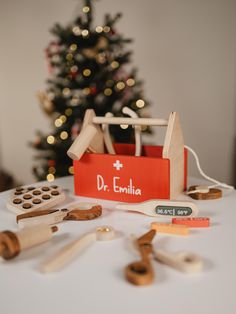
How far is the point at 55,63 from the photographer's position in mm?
1837

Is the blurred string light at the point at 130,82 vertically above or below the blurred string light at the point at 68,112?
above

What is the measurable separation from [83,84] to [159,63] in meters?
0.73

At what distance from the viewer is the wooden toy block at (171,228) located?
0.71m

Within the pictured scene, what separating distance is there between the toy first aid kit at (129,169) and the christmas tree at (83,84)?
0.83 metres

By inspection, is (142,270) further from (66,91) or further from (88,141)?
(66,91)

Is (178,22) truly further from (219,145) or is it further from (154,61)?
(219,145)

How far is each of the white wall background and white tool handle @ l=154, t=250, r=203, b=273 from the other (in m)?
1.85

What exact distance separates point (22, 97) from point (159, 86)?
Result: 0.85 m

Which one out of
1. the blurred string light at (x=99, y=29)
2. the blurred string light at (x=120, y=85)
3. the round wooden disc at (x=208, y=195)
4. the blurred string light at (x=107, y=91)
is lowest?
the round wooden disc at (x=208, y=195)

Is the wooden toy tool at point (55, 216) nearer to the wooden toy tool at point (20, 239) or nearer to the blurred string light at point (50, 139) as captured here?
the wooden toy tool at point (20, 239)

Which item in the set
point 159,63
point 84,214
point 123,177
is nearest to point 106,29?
point 159,63

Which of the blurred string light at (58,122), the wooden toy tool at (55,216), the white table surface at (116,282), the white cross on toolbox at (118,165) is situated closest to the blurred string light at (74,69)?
the blurred string light at (58,122)

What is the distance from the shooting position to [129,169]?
36.0 inches

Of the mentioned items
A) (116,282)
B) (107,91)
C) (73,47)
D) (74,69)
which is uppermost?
(73,47)
